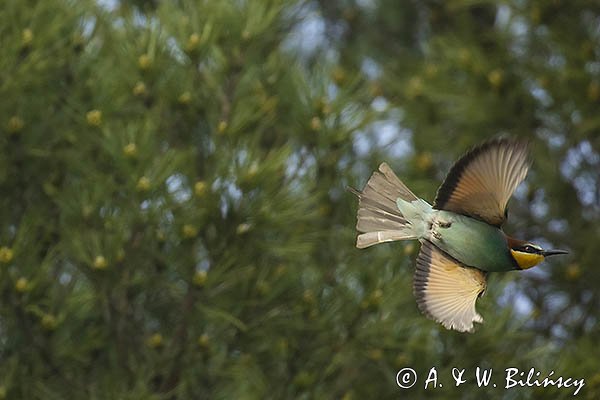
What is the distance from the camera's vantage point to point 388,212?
1372mm

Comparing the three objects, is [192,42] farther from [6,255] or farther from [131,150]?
[6,255]

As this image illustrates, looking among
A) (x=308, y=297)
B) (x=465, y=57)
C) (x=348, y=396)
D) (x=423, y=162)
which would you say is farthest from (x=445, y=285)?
(x=465, y=57)

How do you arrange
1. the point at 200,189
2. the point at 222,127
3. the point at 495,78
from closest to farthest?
the point at 200,189 → the point at 222,127 → the point at 495,78

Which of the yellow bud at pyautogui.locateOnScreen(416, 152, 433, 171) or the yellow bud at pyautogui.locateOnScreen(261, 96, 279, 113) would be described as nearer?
the yellow bud at pyautogui.locateOnScreen(261, 96, 279, 113)

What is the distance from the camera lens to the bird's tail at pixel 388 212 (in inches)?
52.7

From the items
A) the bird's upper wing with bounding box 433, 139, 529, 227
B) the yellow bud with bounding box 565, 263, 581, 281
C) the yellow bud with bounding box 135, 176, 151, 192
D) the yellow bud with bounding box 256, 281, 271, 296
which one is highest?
the bird's upper wing with bounding box 433, 139, 529, 227

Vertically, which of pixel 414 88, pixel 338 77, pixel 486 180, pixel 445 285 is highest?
pixel 486 180

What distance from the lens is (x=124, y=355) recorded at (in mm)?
2410

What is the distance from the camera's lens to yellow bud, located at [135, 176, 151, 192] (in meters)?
2.32

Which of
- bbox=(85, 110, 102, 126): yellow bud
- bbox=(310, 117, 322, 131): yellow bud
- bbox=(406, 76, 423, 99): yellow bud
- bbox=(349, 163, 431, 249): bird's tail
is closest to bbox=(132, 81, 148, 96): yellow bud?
bbox=(85, 110, 102, 126): yellow bud

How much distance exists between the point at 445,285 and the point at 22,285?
3.69ft

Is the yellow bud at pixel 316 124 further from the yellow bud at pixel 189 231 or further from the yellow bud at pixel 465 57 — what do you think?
the yellow bud at pixel 465 57

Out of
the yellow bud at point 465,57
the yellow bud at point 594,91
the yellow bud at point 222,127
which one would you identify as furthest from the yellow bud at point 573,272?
the yellow bud at point 222,127

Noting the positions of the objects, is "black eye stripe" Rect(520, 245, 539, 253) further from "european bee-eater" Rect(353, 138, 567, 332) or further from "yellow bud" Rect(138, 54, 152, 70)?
"yellow bud" Rect(138, 54, 152, 70)
